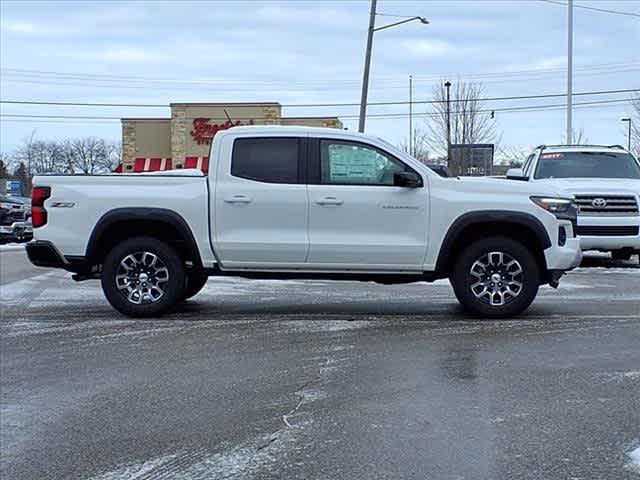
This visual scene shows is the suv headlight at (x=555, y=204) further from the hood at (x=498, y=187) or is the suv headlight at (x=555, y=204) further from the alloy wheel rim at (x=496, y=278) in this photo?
the alloy wheel rim at (x=496, y=278)

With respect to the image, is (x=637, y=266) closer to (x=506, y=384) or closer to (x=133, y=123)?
(x=506, y=384)

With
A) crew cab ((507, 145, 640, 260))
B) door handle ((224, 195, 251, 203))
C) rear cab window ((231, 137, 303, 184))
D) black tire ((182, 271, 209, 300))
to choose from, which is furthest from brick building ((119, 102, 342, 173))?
door handle ((224, 195, 251, 203))

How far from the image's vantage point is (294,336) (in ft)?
25.9

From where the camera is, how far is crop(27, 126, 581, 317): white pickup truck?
8.59 metres

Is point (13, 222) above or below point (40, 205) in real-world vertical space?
below

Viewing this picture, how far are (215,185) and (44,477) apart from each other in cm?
467

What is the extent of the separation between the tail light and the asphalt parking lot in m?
1.08

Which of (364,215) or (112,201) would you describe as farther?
(112,201)

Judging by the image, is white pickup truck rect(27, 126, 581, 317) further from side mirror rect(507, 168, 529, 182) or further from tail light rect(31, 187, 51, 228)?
side mirror rect(507, 168, 529, 182)

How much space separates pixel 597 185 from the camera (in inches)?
517

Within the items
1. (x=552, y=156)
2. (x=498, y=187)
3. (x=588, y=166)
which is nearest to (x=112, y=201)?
(x=498, y=187)

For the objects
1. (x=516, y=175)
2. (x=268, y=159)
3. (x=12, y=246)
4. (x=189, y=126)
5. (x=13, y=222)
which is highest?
(x=189, y=126)

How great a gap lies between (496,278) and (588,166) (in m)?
6.54

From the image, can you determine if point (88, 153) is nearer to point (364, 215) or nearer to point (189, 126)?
point (189, 126)
